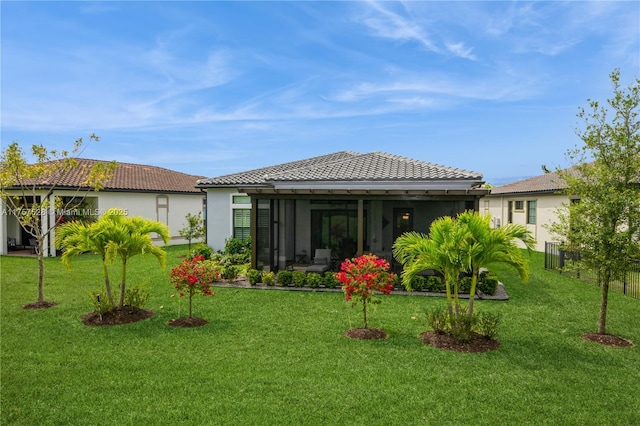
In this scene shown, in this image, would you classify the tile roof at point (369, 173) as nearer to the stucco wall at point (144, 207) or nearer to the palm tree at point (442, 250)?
the stucco wall at point (144, 207)

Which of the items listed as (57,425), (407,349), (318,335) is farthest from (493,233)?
(57,425)

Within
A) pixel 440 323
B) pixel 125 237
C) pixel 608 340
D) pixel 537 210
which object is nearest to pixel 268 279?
pixel 125 237

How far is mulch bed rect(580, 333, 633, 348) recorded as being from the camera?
8.32m

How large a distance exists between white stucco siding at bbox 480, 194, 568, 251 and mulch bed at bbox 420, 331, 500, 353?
41.5 feet

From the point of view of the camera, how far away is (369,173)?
16.7 meters

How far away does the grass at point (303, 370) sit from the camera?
535 cm

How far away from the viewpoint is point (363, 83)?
20047 millimetres

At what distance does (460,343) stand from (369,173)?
9703 mm

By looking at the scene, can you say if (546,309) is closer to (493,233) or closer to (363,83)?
(493,233)

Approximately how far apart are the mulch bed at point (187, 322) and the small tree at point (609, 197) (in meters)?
8.31

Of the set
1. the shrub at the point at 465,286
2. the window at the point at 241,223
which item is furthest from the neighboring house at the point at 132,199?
the shrub at the point at 465,286

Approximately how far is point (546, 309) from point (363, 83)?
13.5 m

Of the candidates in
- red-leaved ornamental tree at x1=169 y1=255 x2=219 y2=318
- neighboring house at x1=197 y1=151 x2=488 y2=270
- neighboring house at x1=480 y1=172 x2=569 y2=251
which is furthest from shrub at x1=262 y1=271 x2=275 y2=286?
neighboring house at x1=480 y1=172 x2=569 y2=251

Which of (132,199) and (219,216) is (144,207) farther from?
(219,216)
